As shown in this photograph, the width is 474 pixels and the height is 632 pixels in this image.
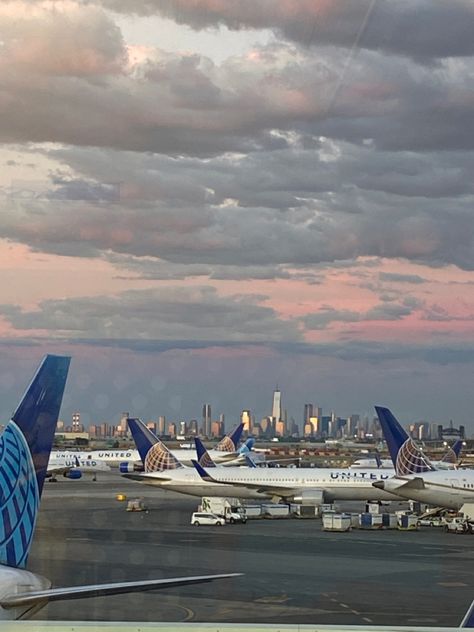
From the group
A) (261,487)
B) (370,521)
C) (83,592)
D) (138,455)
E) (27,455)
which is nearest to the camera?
(83,592)

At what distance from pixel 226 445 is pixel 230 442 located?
0.52 meters

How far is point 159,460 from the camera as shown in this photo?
47.7 meters

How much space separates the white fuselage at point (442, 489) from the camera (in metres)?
37.0

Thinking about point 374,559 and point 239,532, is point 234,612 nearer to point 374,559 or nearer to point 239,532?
point 374,559

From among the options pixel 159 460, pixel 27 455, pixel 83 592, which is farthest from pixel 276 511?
pixel 83 592

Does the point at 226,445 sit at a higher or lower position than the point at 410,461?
higher

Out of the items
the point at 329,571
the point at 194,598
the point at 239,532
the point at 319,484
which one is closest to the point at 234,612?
the point at 194,598

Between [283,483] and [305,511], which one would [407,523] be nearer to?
[305,511]

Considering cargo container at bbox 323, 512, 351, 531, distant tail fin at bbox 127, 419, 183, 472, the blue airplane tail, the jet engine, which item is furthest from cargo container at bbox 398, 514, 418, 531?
the jet engine

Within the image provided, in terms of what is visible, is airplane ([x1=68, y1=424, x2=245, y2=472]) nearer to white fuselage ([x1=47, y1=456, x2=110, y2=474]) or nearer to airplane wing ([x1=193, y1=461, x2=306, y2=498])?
white fuselage ([x1=47, y1=456, x2=110, y2=474])

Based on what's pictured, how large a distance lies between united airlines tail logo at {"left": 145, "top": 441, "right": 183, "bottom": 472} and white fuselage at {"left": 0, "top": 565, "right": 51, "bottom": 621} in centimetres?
3999

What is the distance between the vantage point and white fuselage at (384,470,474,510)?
37.0 m

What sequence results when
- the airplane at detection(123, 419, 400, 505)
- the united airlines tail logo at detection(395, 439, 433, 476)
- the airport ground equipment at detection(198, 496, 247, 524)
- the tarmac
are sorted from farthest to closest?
the airplane at detection(123, 419, 400, 505)
the airport ground equipment at detection(198, 496, 247, 524)
the united airlines tail logo at detection(395, 439, 433, 476)
the tarmac

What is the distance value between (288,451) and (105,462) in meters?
26.9
